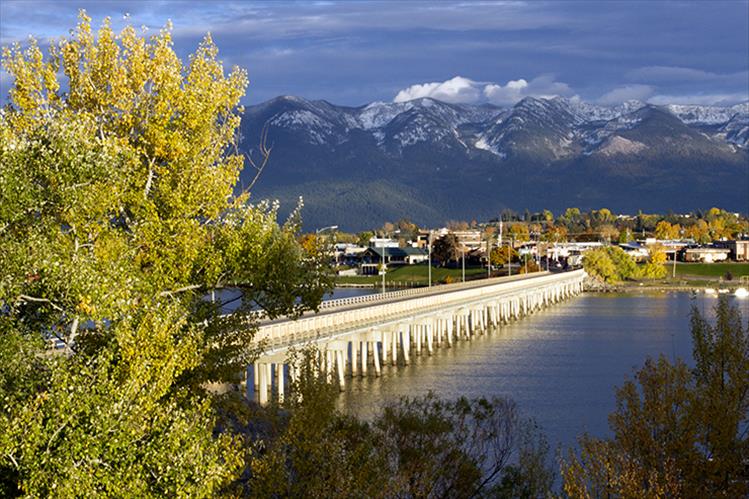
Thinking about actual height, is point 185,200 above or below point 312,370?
above

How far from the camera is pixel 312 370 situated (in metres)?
26.4

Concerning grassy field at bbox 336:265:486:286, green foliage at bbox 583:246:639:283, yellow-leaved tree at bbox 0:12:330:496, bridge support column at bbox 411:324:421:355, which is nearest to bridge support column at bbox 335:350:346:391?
bridge support column at bbox 411:324:421:355

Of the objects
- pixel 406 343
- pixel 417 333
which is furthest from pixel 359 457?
pixel 417 333

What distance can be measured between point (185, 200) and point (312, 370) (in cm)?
620

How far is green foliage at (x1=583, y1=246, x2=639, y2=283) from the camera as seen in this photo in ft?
602

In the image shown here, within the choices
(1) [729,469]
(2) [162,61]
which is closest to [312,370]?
(2) [162,61]

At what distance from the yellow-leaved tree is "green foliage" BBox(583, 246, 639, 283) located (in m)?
163

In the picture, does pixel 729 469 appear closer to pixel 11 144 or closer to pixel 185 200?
pixel 185 200

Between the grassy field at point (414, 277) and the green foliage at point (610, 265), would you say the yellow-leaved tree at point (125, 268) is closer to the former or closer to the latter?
the grassy field at point (414, 277)

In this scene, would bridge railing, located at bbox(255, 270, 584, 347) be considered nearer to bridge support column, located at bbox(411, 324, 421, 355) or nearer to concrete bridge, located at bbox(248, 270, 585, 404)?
concrete bridge, located at bbox(248, 270, 585, 404)

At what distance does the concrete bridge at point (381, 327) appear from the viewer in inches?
2115

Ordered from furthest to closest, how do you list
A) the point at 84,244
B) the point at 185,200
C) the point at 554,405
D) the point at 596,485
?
the point at 554,405 < the point at 596,485 < the point at 185,200 < the point at 84,244

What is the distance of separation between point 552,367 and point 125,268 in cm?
5821

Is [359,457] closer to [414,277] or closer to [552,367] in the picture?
[552,367]
